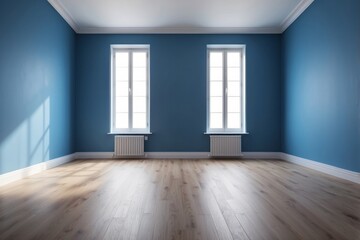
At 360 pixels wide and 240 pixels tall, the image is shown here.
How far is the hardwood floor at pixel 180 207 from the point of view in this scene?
185 centimetres

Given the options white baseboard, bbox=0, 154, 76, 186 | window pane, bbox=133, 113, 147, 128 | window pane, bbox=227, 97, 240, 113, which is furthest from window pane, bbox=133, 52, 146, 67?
white baseboard, bbox=0, 154, 76, 186

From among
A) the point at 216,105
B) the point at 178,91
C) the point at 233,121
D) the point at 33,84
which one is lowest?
the point at 233,121

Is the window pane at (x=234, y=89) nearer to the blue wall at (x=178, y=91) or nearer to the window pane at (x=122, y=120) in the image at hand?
the blue wall at (x=178, y=91)

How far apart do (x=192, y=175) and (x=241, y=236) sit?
2.38 m

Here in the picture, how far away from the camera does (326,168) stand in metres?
4.42

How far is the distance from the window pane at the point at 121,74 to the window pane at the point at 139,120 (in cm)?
98

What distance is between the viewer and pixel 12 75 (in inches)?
148

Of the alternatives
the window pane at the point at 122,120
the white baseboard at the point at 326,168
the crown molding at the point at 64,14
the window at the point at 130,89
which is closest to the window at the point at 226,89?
the white baseboard at the point at 326,168

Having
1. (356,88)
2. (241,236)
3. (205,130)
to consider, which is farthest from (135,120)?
(241,236)

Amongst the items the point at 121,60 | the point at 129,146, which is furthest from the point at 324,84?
the point at 121,60

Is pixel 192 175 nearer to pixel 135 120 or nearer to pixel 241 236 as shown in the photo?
pixel 241 236

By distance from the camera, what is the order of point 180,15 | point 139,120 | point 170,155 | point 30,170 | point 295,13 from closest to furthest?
point 30,170 → point 295,13 → point 180,15 → point 170,155 → point 139,120

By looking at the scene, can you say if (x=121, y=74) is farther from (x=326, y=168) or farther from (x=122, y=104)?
(x=326, y=168)

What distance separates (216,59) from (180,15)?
1498 millimetres
